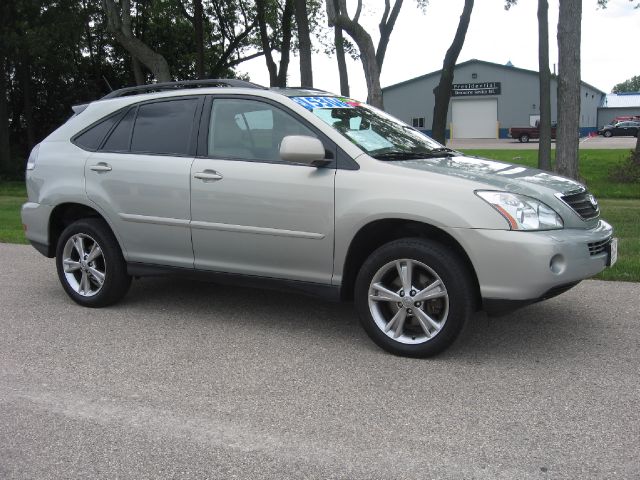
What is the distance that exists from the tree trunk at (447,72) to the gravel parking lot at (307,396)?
13.1m

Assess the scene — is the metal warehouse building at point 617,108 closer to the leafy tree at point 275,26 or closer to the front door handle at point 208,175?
the leafy tree at point 275,26

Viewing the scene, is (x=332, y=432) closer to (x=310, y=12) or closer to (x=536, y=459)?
(x=536, y=459)

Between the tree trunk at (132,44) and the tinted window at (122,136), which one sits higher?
the tree trunk at (132,44)

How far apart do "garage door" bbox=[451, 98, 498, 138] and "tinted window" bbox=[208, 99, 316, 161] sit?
59.5 meters

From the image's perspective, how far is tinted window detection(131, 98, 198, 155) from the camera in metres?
5.67

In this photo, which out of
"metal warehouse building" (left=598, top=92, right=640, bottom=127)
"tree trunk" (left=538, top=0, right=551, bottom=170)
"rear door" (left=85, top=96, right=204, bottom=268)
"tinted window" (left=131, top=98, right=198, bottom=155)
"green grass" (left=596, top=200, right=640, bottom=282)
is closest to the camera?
"rear door" (left=85, top=96, right=204, bottom=268)

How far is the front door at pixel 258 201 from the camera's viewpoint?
4953mm

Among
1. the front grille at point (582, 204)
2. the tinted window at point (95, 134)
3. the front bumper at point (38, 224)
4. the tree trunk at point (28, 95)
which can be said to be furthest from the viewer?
the tree trunk at point (28, 95)

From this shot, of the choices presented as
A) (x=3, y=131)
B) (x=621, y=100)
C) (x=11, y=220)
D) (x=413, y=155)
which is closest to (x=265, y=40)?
(x=3, y=131)

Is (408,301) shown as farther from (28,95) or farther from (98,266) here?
(28,95)

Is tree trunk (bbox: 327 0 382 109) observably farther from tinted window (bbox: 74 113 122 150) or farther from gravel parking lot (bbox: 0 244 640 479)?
gravel parking lot (bbox: 0 244 640 479)

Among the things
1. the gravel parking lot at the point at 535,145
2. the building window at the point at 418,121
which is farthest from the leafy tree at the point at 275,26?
the building window at the point at 418,121

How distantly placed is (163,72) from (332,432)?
53.4 feet

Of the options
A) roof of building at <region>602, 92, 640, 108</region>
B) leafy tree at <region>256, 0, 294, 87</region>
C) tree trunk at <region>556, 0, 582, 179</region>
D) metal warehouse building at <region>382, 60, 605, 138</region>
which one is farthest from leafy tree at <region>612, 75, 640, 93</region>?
tree trunk at <region>556, 0, 582, 179</region>
